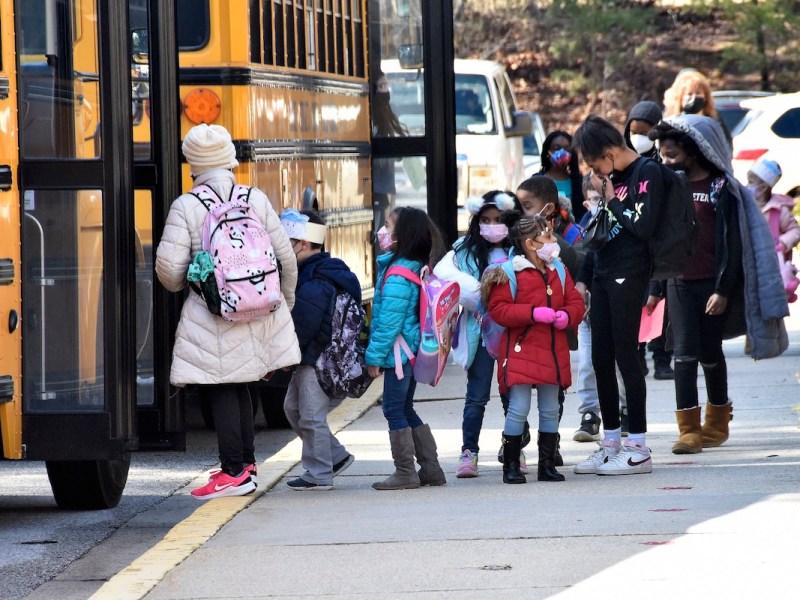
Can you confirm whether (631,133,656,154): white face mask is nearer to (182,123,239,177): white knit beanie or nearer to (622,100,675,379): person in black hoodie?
(622,100,675,379): person in black hoodie

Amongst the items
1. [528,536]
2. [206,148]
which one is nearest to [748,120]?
[206,148]

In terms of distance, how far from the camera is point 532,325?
276 inches

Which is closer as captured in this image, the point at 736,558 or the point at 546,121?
the point at 736,558

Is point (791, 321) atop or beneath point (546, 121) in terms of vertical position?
beneath

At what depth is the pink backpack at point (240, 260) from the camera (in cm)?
654

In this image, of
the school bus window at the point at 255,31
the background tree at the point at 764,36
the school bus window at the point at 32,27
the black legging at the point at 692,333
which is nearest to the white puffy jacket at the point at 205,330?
the school bus window at the point at 32,27

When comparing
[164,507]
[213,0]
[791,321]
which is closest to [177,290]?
[164,507]

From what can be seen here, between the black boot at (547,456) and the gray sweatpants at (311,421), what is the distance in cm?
91

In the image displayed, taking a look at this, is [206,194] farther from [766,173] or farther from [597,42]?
[597,42]

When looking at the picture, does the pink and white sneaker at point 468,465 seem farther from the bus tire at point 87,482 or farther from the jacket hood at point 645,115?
the jacket hood at point 645,115

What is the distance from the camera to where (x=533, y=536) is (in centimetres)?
585

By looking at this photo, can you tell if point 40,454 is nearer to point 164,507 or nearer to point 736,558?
point 164,507

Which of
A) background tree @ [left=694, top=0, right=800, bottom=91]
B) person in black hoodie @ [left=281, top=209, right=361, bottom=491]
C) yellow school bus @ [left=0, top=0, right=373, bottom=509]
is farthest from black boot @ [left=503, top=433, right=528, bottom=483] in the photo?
background tree @ [left=694, top=0, right=800, bottom=91]

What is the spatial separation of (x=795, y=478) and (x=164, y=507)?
2710mm
